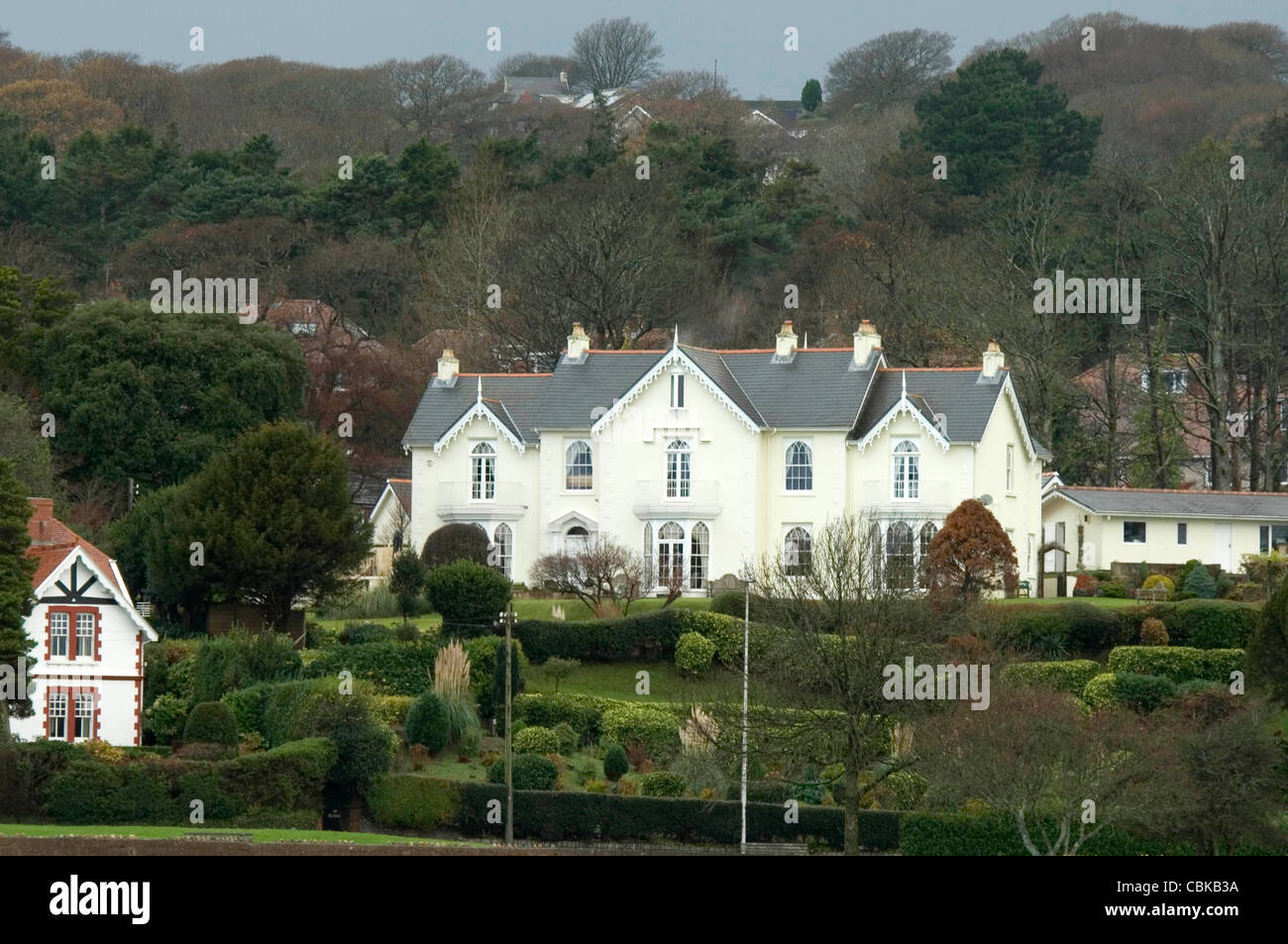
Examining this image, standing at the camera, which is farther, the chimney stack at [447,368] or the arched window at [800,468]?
the chimney stack at [447,368]

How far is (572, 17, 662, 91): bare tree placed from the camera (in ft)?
419

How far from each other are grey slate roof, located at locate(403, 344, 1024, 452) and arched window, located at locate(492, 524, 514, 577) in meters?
2.60

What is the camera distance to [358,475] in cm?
7400

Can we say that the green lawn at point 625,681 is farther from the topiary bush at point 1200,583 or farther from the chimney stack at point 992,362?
the chimney stack at point 992,362

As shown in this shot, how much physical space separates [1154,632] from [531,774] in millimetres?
14599

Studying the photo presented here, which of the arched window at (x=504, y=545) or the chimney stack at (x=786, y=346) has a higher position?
the chimney stack at (x=786, y=346)

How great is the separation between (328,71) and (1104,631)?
84.1m

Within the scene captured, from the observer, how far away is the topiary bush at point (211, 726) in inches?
1695

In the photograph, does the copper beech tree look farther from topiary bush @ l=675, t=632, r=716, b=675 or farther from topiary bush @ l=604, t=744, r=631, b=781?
topiary bush @ l=604, t=744, r=631, b=781

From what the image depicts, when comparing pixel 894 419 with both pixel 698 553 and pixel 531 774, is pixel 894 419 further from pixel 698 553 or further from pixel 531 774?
pixel 531 774

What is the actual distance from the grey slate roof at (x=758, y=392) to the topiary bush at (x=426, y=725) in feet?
50.4

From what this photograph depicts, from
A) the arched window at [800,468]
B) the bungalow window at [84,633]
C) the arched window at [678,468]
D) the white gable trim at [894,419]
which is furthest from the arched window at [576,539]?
the bungalow window at [84,633]

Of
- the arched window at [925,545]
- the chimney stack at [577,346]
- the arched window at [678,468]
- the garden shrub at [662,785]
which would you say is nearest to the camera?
the garden shrub at [662,785]
